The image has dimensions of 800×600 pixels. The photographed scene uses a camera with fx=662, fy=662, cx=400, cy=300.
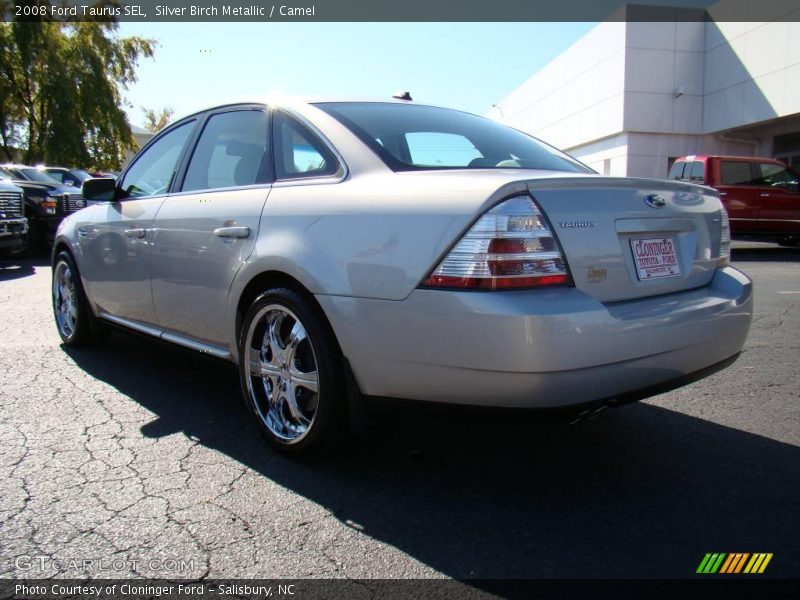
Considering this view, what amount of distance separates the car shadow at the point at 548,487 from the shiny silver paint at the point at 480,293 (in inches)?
9.5

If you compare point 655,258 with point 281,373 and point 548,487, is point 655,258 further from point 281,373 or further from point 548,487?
point 281,373

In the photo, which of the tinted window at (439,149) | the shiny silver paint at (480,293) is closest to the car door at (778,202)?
the shiny silver paint at (480,293)

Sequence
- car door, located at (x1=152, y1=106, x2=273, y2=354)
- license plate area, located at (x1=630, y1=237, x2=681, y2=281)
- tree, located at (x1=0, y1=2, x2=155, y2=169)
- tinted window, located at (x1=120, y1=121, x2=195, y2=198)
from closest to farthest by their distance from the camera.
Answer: license plate area, located at (x1=630, y1=237, x2=681, y2=281)
car door, located at (x1=152, y1=106, x2=273, y2=354)
tinted window, located at (x1=120, y1=121, x2=195, y2=198)
tree, located at (x1=0, y1=2, x2=155, y2=169)

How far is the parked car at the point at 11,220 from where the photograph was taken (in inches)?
418

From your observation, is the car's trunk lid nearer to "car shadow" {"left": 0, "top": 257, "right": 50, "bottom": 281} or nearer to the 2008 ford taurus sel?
the 2008 ford taurus sel

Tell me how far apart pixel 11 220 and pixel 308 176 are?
32.3 feet

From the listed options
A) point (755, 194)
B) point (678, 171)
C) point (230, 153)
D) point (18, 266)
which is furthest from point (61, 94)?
point (230, 153)

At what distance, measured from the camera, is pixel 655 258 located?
2.60m

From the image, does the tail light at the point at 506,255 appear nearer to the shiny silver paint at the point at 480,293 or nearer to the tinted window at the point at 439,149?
the shiny silver paint at the point at 480,293

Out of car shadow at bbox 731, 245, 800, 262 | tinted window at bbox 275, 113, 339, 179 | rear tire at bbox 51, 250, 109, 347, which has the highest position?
tinted window at bbox 275, 113, 339, 179

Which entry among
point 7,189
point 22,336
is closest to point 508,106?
point 7,189

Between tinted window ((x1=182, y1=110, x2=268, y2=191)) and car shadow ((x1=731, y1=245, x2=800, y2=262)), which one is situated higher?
tinted window ((x1=182, y1=110, x2=268, y2=191))

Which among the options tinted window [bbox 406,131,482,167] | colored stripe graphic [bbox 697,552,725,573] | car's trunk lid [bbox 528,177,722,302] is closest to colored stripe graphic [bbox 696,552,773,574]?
colored stripe graphic [bbox 697,552,725,573]

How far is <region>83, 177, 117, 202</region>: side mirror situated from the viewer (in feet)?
14.6
